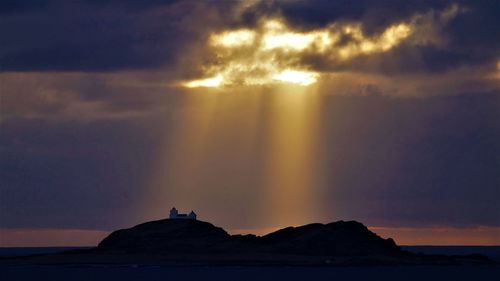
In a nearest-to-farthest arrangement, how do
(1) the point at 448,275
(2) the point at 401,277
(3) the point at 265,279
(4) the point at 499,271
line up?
(3) the point at 265,279 → (2) the point at 401,277 → (1) the point at 448,275 → (4) the point at 499,271

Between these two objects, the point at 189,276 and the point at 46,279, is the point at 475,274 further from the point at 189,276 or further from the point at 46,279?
the point at 46,279

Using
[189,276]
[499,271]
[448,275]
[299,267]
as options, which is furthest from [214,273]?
[499,271]

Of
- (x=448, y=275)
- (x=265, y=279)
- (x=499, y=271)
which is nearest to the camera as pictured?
(x=265, y=279)

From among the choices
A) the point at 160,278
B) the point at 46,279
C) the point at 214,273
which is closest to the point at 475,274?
the point at 214,273

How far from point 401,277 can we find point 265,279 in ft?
77.9

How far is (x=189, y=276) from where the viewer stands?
163375 mm

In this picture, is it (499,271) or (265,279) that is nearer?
(265,279)

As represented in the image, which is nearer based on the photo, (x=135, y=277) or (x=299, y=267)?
(x=135, y=277)

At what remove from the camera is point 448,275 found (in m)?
183

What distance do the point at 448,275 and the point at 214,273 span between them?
39251 millimetres

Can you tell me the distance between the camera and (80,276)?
17100 cm

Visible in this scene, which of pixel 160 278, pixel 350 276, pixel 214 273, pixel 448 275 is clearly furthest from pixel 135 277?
pixel 448 275

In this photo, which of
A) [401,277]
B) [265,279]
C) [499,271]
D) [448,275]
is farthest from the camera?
[499,271]

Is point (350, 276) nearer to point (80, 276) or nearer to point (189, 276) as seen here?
point (189, 276)
